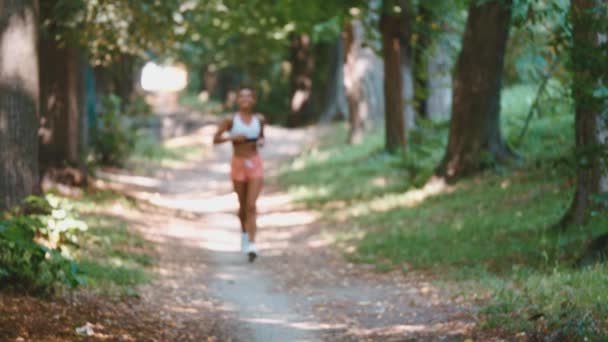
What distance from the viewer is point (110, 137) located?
23531 mm

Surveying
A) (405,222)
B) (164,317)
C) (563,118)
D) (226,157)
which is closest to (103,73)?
(226,157)

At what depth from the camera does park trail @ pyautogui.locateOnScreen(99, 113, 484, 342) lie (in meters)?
7.86

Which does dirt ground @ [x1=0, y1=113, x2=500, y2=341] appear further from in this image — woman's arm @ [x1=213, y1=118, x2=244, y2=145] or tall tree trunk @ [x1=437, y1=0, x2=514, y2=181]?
tall tree trunk @ [x1=437, y1=0, x2=514, y2=181]

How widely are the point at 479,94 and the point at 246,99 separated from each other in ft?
18.7

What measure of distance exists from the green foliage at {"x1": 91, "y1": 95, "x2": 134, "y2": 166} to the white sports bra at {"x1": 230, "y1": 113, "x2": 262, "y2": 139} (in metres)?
11.9

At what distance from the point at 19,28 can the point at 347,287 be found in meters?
4.49

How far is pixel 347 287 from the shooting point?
404 inches

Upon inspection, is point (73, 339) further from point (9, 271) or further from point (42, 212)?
point (42, 212)

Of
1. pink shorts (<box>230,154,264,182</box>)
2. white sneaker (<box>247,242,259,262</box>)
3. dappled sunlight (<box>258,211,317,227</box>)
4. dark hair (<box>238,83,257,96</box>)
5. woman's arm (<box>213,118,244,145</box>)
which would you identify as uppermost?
dark hair (<box>238,83,257,96</box>)

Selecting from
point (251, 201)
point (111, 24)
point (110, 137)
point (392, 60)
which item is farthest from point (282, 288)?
point (110, 137)

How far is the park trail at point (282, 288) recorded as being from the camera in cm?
786

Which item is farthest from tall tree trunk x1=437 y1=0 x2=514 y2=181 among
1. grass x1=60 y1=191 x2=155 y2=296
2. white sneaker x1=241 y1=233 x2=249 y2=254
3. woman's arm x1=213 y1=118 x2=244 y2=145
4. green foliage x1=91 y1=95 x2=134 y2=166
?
green foliage x1=91 y1=95 x2=134 y2=166

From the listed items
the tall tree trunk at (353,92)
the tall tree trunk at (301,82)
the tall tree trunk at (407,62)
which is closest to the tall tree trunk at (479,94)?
the tall tree trunk at (407,62)

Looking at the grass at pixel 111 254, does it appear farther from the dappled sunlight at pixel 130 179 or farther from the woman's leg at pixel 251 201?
the dappled sunlight at pixel 130 179
